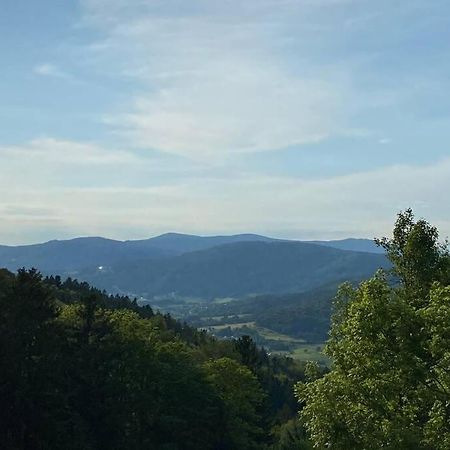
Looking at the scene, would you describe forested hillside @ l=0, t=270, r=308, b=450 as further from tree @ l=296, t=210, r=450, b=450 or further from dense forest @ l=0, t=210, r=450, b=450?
tree @ l=296, t=210, r=450, b=450

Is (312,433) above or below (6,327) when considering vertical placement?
below

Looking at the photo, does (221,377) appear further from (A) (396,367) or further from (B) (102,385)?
(A) (396,367)

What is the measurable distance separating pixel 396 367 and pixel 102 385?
33790 mm

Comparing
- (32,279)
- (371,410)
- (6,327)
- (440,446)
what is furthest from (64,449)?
(440,446)

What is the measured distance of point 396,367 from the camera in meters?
22.7

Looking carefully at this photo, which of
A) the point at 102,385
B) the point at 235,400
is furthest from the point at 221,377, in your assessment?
the point at 102,385

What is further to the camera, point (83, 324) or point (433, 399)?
point (83, 324)

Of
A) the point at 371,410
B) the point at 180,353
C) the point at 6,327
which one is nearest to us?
the point at 371,410

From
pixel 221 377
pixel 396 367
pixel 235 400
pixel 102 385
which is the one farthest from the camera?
pixel 221 377

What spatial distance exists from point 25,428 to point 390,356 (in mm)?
27887

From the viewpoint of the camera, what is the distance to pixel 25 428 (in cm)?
4112

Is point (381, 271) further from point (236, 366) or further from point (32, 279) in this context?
point (236, 366)

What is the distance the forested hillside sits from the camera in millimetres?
41844

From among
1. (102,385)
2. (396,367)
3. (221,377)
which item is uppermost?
(396,367)
